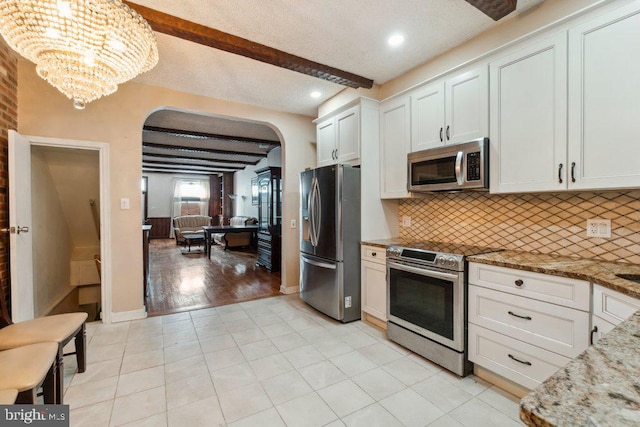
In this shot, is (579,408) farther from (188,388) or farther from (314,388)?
(188,388)

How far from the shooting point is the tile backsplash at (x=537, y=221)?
1772 millimetres

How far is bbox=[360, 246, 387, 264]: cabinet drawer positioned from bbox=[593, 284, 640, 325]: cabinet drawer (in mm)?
1507

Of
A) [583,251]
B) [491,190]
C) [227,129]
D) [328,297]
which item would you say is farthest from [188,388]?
[227,129]

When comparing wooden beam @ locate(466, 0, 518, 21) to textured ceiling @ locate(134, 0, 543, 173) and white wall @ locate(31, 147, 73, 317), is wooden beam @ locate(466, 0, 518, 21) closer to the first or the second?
textured ceiling @ locate(134, 0, 543, 173)

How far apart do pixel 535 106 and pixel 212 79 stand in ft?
9.76

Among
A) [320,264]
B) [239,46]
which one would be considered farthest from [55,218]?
[320,264]

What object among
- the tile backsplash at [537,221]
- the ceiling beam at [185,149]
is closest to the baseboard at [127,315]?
the tile backsplash at [537,221]

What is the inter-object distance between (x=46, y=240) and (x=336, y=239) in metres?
3.33

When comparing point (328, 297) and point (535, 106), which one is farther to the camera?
point (328, 297)

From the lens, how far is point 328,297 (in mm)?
3072

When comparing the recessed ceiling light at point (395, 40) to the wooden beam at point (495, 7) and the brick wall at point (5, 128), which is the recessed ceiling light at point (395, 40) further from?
the brick wall at point (5, 128)

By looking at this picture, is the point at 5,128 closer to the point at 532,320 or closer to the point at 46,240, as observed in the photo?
the point at 46,240

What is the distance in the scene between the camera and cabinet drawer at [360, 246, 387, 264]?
2.76m

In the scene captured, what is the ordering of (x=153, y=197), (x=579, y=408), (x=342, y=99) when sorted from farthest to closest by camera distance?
(x=153, y=197), (x=342, y=99), (x=579, y=408)
